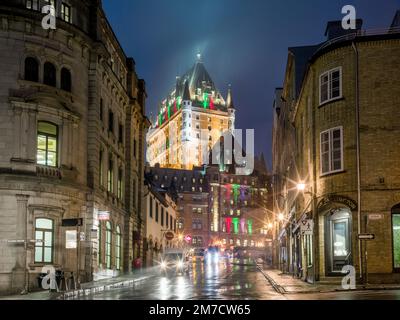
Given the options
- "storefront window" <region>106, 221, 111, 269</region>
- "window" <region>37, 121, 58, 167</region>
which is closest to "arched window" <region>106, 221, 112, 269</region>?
"storefront window" <region>106, 221, 111, 269</region>

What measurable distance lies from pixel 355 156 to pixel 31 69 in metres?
18.0

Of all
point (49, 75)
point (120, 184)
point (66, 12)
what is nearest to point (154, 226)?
point (120, 184)

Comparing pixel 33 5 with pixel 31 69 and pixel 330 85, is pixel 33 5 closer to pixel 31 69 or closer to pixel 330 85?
pixel 31 69

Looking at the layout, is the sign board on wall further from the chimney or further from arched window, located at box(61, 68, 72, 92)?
the chimney

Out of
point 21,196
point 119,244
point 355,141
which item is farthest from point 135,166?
point 355,141

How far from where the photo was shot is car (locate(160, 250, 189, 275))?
167ft

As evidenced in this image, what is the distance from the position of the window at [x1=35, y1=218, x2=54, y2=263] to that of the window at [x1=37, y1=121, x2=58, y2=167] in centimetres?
328

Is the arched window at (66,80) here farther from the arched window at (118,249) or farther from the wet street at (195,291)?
the arched window at (118,249)

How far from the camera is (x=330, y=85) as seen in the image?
35.9 meters

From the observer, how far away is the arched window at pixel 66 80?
1571 inches
